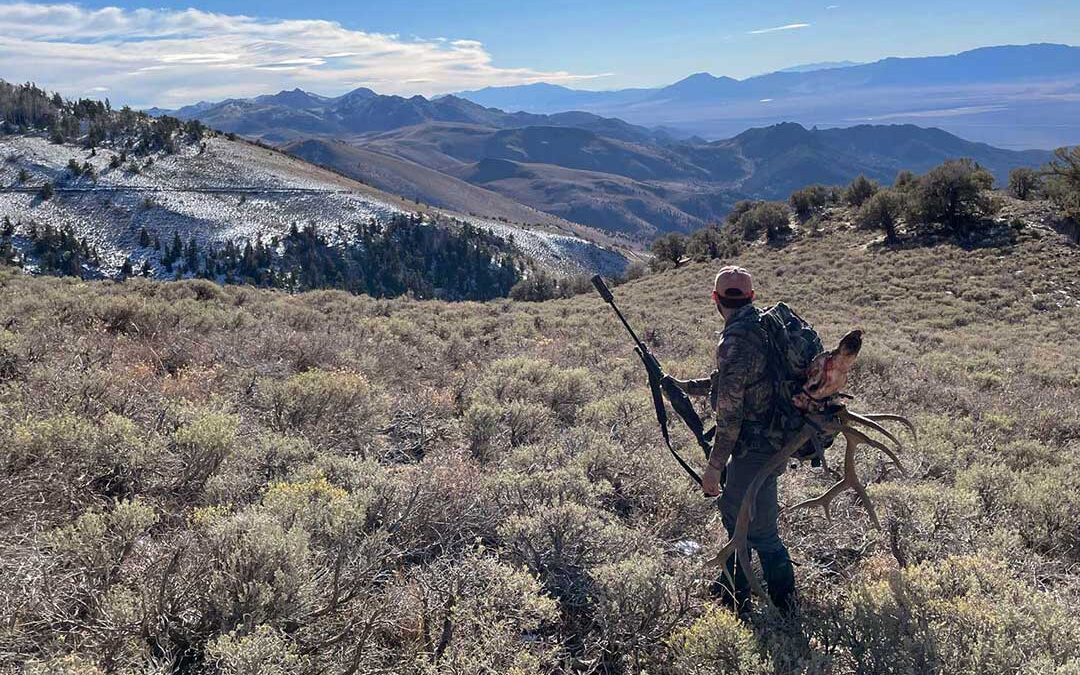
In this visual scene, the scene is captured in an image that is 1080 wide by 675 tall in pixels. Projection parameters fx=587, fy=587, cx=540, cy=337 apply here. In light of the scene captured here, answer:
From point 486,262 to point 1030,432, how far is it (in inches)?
2762

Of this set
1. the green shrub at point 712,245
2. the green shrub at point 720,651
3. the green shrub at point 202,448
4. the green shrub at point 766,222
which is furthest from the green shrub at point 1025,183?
the green shrub at point 202,448

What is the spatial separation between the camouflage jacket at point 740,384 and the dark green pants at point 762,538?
22cm

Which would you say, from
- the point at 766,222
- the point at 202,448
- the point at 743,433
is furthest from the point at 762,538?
the point at 766,222

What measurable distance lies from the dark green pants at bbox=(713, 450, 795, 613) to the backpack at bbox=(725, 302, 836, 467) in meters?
0.24

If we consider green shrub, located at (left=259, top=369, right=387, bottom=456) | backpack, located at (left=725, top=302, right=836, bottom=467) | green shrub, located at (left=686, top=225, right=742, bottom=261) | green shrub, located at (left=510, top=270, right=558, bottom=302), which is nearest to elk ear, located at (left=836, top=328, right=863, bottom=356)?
backpack, located at (left=725, top=302, right=836, bottom=467)

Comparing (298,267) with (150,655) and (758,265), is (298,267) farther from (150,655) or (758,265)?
(150,655)

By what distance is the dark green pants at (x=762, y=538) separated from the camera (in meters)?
3.46

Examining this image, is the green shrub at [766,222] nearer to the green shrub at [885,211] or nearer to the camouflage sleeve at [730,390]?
the green shrub at [885,211]

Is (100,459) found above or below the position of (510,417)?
above

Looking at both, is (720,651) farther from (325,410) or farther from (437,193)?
(437,193)

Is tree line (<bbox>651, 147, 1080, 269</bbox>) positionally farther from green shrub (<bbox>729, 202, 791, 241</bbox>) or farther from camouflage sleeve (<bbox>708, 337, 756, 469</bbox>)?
camouflage sleeve (<bbox>708, 337, 756, 469</bbox>)

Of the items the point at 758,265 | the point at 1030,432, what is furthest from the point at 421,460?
the point at 758,265

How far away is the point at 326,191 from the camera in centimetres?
7700

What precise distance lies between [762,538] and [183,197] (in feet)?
250
